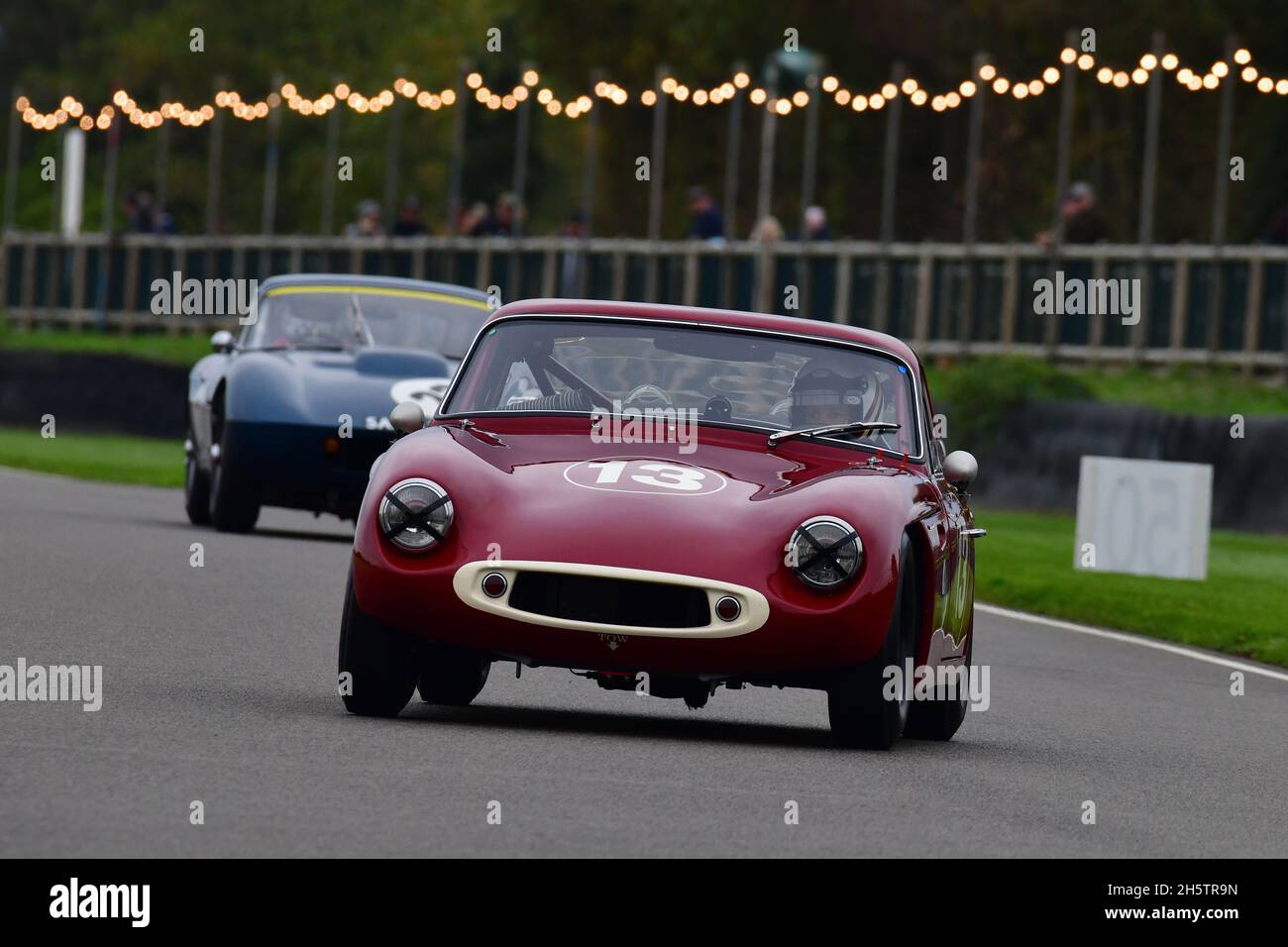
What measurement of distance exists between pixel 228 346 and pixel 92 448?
1686 centimetres

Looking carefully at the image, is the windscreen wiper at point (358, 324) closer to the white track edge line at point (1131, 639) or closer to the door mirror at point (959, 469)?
the white track edge line at point (1131, 639)

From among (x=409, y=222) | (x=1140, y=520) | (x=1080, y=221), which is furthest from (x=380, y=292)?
(x=409, y=222)

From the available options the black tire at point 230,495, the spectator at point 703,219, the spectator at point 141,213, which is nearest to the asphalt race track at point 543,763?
the black tire at point 230,495

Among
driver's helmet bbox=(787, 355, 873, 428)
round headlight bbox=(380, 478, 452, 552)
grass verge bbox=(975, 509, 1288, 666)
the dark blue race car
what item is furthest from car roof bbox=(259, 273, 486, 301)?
round headlight bbox=(380, 478, 452, 552)

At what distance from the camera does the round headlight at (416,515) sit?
9.51m

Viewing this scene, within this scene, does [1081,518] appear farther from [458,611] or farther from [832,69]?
[832,69]

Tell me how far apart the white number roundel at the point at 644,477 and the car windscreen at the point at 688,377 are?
674 mm

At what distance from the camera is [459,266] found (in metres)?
44.8

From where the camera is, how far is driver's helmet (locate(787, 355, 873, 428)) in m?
10.6

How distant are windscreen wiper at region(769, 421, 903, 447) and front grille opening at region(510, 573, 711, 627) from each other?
3.41 ft

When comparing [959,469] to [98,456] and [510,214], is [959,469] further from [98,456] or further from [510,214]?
[510,214]
